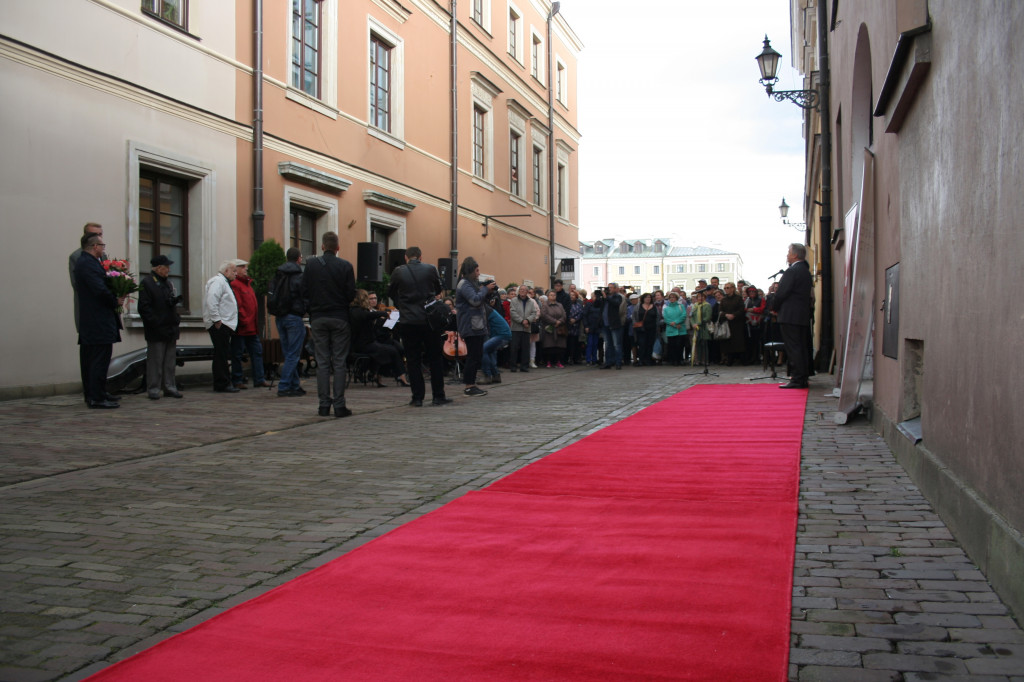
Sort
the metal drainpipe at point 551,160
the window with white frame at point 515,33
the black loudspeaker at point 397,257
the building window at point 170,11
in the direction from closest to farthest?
the building window at point 170,11 < the black loudspeaker at point 397,257 < the window with white frame at point 515,33 < the metal drainpipe at point 551,160

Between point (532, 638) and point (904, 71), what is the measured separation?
14.5ft

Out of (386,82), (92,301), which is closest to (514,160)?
(386,82)

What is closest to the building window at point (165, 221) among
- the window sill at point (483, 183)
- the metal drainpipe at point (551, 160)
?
the window sill at point (483, 183)

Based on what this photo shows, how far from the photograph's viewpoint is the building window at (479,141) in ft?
80.6

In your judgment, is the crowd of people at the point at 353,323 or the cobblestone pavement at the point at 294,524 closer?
the cobblestone pavement at the point at 294,524

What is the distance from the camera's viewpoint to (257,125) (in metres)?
14.8

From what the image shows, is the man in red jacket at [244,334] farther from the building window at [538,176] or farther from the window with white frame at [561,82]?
the window with white frame at [561,82]

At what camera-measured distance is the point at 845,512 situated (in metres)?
4.79

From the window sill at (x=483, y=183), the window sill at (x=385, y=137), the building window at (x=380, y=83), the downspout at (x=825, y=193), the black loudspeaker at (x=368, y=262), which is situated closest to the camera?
the downspout at (x=825, y=193)

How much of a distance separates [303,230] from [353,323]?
442 centimetres

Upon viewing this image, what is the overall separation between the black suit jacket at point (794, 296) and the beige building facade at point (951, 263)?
3760 mm

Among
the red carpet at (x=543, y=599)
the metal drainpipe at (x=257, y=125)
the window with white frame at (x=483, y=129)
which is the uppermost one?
the window with white frame at (x=483, y=129)

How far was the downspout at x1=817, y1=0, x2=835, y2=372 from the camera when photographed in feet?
47.1

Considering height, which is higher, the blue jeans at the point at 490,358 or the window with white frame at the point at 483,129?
the window with white frame at the point at 483,129
